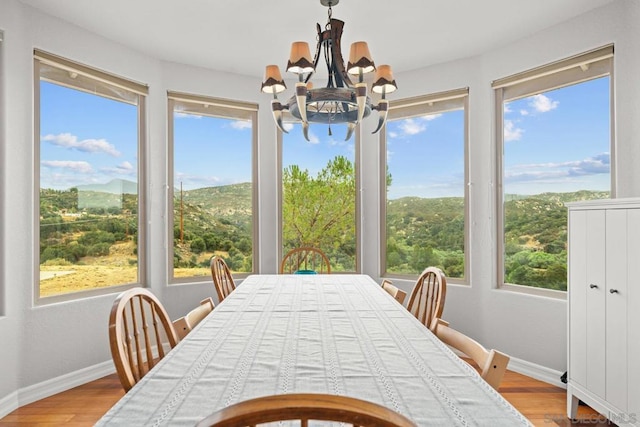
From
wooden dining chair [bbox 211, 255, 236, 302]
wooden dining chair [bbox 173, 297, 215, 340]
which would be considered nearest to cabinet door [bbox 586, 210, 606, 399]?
wooden dining chair [bbox 173, 297, 215, 340]

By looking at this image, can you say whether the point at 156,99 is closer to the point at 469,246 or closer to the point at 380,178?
the point at 380,178

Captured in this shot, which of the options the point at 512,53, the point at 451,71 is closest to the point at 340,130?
the point at 451,71

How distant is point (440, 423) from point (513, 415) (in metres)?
0.16

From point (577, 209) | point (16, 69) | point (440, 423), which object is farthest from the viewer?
point (16, 69)

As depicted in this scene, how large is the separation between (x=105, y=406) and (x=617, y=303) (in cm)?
296

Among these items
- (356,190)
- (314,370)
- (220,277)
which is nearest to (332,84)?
(220,277)

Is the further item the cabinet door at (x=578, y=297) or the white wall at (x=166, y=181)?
the white wall at (x=166, y=181)

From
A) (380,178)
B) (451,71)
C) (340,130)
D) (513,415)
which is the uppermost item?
(451,71)

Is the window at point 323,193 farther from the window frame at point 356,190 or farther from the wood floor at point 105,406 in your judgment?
the wood floor at point 105,406

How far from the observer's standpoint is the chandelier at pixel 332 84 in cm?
189

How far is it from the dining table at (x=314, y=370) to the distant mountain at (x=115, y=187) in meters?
2.01

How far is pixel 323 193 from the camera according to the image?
4.05m

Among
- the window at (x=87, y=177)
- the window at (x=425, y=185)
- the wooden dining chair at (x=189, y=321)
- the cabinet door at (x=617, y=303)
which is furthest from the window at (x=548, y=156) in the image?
the window at (x=87, y=177)

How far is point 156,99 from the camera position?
3.47 meters
